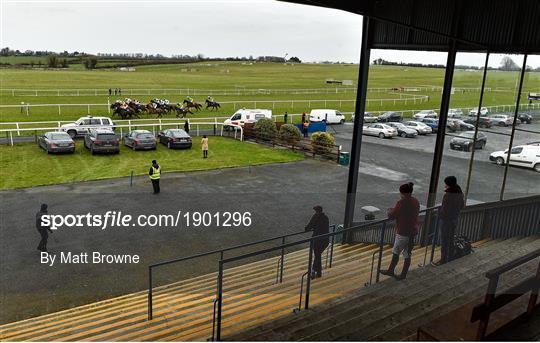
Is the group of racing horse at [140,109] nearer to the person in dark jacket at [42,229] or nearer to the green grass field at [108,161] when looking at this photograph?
the green grass field at [108,161]

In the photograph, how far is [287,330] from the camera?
5.69 metres

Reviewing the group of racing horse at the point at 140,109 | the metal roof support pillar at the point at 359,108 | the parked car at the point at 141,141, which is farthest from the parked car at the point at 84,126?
the metal roof support pillar at the point at 359,108

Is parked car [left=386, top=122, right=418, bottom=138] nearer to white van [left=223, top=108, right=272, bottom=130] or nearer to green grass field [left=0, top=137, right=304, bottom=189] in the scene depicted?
white van [left=223, top=108, right=272, bottom=130]

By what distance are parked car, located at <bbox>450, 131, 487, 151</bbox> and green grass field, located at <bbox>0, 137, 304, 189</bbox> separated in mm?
11615

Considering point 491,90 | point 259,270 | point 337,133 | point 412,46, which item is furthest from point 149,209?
point 337,133

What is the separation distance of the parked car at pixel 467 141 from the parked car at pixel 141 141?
16.1 meters

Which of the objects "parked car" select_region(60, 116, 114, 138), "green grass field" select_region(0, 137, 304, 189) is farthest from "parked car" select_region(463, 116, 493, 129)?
"parked car" select_region(60, 116, 114, 138)

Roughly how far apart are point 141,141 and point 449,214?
17.8 metres

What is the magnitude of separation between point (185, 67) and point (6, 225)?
508ft

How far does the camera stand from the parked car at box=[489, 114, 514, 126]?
30.4 feet

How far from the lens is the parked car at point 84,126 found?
25.1m

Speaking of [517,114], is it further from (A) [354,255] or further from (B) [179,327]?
(B) [179,327]

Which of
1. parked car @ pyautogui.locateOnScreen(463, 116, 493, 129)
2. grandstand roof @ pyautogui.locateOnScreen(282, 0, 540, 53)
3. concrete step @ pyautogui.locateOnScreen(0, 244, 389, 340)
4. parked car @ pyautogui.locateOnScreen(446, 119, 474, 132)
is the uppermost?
grandstand roof @ pyautogui.locateOnScreen(282, 0, 540, 53)

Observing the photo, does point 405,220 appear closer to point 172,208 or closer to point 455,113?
point 455,113
